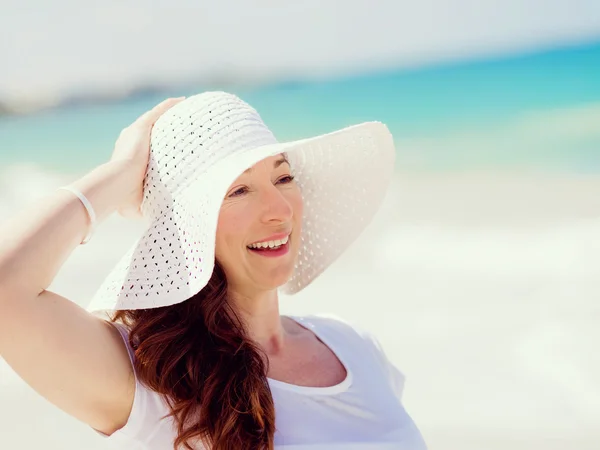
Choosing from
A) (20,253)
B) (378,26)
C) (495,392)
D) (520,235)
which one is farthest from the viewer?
(378,26)

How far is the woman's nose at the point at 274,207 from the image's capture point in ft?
Result: 5.47

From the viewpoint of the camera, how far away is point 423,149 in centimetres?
708

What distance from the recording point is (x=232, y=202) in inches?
65.0

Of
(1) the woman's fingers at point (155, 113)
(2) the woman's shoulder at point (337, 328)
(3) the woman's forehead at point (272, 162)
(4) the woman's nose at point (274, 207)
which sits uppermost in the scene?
(1) the woman's fingers at point (155, 113)

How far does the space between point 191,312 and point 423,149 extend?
225 inches

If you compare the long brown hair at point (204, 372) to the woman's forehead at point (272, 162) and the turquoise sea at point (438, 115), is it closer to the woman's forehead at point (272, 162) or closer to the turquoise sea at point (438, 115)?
the woman's forehead at point (272, 162)

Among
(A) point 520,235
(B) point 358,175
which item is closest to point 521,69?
(A) point 520,235

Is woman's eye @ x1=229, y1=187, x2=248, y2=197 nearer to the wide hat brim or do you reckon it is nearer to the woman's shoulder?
the wide hat brim

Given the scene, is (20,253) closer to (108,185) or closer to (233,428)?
(108,185)

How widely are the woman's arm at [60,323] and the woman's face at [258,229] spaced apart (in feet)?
0.85

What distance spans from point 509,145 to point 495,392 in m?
4.21

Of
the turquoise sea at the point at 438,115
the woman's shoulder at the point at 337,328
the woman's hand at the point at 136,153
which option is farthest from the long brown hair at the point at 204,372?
the turquoise sea at the point at 438,115

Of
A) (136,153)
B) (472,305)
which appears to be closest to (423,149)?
(472,305)

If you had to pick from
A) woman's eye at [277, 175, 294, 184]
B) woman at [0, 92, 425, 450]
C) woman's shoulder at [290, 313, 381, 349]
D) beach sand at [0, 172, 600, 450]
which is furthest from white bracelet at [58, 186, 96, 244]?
beach sand at [0, 172, 600, 450]
